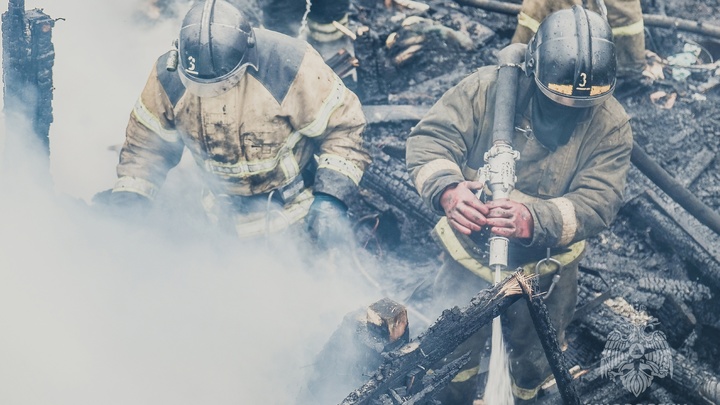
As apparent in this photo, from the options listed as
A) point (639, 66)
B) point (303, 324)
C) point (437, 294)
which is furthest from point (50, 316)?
point (639, 66)

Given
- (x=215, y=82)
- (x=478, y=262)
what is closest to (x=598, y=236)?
(x=478, y=262)

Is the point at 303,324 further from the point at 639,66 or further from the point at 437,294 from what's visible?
the point at 639,66

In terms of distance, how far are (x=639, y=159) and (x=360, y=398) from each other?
402 cm

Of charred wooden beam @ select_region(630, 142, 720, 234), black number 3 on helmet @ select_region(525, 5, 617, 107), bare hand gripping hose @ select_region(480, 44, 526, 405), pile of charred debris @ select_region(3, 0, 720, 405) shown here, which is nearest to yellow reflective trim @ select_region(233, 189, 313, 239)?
pile of charred debris @ select_region(3, 0, 720, 405)

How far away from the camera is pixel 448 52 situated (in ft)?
25.3

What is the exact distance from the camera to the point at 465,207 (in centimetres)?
416

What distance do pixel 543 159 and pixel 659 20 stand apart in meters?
4.43

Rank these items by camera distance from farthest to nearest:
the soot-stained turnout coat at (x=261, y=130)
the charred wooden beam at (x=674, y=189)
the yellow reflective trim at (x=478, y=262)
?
A: the charred wooden beam at (x=674, y=189) → the soot-stained turnout coat at (x=261, y=130) → the yellow reflective trim at (x=478, y=262)

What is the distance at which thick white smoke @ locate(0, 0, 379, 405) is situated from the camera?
174 inches

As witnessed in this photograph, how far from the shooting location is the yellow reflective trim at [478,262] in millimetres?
4672

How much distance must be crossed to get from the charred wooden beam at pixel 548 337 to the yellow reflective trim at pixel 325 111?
6.57ft

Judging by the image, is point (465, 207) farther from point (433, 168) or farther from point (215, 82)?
point (215, 82)

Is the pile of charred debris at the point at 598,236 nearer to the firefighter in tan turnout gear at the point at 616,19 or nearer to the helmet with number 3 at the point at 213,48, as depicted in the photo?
the firefighter in tan turnout gear at the point at 616,19

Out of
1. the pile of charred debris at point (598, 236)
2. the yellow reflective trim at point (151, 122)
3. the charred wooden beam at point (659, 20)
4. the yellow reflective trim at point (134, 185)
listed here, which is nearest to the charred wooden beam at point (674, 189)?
the pile of charred debris at point (598, 236)
